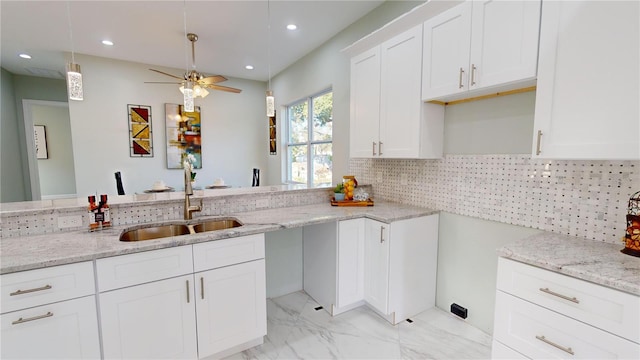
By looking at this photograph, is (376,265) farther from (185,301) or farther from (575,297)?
(185,301)

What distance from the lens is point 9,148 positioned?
4.77m

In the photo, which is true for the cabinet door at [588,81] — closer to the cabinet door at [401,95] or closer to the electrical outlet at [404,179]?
the cabinet door at [401,95]

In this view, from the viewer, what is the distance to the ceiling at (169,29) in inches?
112

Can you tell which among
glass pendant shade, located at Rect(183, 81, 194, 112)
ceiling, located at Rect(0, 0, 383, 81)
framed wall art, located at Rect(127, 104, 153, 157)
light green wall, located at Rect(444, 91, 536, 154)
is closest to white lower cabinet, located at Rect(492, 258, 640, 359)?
light green wall, located at Rect(444, 91, 536, 154)

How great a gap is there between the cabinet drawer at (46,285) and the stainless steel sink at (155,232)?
502 millimetres

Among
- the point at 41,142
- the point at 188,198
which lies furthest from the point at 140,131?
the point at 41,142

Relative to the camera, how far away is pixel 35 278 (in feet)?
3.96

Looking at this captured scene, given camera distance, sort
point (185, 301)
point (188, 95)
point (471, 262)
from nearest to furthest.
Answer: point (185, 301), point (471, 262), point (188, 95)

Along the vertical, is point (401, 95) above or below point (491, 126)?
above

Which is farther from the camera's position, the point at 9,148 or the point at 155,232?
the point at 9,148

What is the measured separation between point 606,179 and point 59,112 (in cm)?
1028

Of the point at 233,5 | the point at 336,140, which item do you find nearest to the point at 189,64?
the point at 233,5

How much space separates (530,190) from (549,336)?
88cm

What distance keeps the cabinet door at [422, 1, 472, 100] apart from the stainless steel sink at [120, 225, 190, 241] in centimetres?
205
